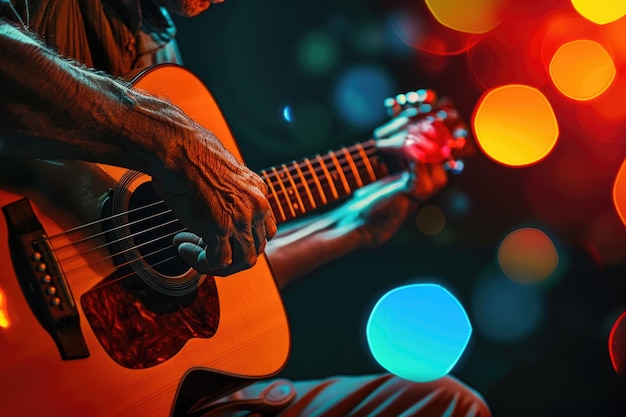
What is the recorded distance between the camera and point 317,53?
1896mm

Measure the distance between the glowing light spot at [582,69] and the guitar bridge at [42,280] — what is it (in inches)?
78.7

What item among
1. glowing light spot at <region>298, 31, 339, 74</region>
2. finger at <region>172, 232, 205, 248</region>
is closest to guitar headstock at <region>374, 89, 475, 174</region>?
glowing light spot at <region>298, 31, 339, 74</region>

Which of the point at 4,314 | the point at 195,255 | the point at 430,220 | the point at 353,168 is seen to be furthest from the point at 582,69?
the point at 4,314

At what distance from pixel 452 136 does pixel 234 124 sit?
688mm

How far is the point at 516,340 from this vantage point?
1.90 metres

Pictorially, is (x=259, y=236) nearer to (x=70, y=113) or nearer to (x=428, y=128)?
(x=70, y=113)

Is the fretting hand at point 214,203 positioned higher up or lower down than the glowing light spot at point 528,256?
higher up

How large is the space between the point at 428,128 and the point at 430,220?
558mm

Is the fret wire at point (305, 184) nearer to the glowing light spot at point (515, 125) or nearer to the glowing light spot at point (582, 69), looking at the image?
the glowing light spot at point (515, 125)

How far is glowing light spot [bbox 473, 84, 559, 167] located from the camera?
6.78 feet

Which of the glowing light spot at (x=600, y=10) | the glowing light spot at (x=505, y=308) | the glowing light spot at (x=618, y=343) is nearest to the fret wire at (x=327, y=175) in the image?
the glowing light spot at (x=505, y=308)

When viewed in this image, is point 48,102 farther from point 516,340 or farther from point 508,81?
point 508,81

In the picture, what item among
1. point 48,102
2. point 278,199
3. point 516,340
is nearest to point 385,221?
point 278,199

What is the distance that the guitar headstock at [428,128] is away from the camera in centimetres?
149
